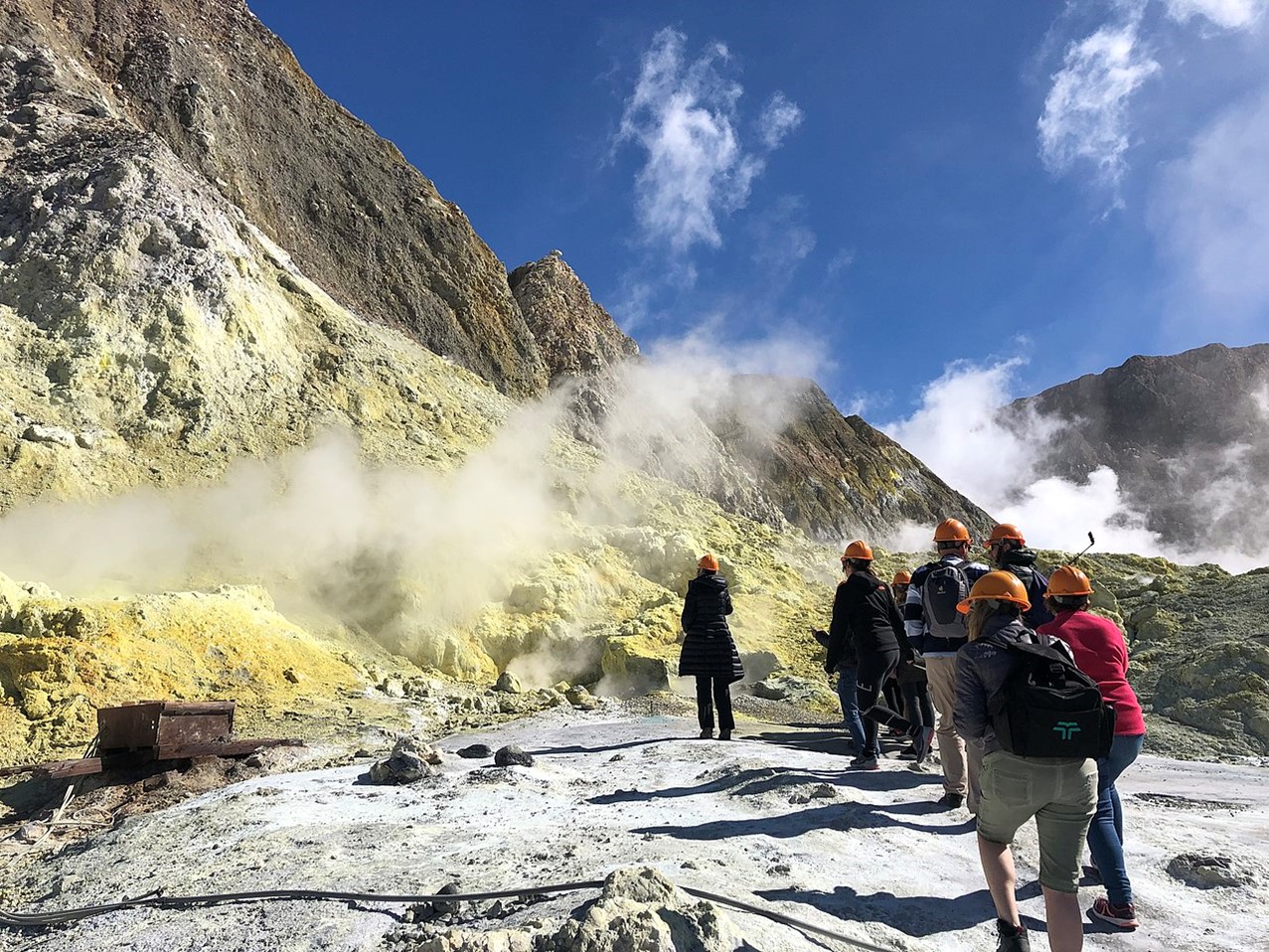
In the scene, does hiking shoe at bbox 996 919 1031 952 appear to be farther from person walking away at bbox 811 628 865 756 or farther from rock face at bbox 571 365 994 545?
rock face at bbox 571 365 994 545

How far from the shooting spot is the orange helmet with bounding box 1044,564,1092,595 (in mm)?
3717

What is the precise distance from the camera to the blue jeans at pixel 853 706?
19.7 feet

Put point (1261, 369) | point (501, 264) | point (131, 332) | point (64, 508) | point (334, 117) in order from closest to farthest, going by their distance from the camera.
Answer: point (64, 508) < point (131, 332) < point (334, 117) < point (501, 264) < point (1261, 369)

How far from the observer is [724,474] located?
29.5 metres

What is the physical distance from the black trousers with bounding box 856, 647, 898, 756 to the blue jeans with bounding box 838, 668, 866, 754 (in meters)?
0.05

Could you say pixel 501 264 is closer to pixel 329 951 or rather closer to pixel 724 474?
pixel 724 474

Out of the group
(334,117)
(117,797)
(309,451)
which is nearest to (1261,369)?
(334,117)

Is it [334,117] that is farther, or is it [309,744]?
[334,117]

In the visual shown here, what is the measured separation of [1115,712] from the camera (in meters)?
3.32

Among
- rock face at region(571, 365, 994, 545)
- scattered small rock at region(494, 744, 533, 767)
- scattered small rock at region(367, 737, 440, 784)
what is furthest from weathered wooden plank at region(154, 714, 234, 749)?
rock face at region(571, 365, 994, 545)

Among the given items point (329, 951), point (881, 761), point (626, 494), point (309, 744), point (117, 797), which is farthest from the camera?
point (626, 494)

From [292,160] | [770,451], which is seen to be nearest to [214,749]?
[292,160]

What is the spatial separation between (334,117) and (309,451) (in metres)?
19.0

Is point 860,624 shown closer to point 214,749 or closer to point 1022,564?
point 1022,564
